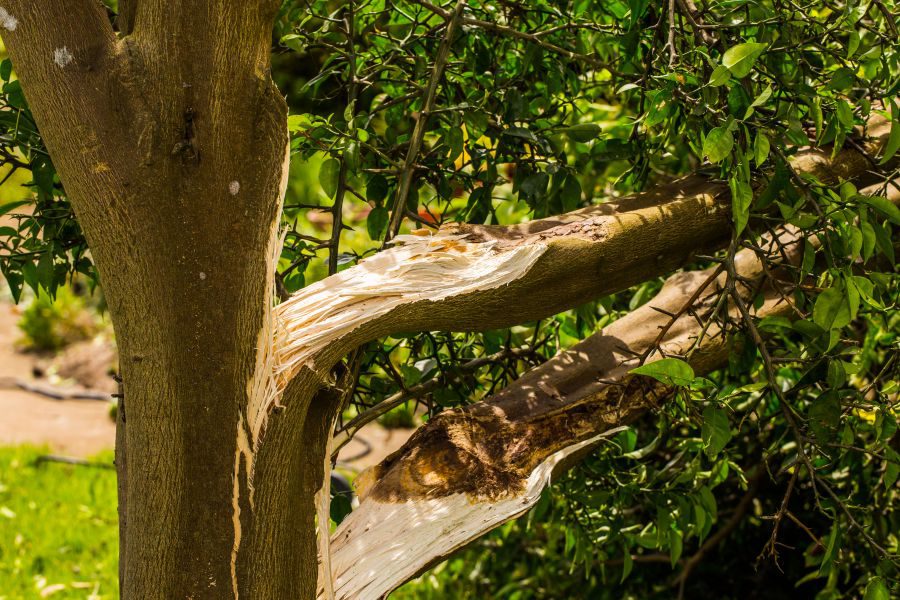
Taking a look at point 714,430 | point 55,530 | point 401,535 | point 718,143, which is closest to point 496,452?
point 401,535

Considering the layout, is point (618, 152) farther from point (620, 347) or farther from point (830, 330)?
point (830, 330)

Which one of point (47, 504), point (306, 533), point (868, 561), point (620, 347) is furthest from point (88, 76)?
point (47, 504)

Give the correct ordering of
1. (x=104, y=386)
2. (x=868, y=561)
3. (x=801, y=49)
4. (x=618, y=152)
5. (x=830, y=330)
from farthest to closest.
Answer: (x=104, y=386)
(x=868, y=561)
(x=618, y=152)
(x=801, y=49)
(x=830, y=330)

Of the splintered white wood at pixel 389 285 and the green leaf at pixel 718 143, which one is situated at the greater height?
the green leaf at pixel 718 143

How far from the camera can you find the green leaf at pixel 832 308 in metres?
1.44

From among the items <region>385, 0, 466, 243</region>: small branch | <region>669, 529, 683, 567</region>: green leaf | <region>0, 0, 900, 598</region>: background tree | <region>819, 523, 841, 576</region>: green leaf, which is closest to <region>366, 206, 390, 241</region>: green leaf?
<region>0, 0, 900, 598</region>: background tree

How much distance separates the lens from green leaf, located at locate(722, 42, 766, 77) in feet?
4.52

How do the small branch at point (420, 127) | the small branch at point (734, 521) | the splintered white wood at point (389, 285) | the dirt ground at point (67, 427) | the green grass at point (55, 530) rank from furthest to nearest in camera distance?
the dirt ground at point (67, 427), the green grass at point (55, 530), the small branch at point (734, 521), the small branch at point (420, 127), the splintered white wood at point (389, 285)

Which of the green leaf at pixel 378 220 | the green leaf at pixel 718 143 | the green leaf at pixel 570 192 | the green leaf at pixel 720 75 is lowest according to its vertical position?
the green leaf at pixel 570 192

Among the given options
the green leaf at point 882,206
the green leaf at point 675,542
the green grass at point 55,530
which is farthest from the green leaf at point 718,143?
the green grass at point 55,530

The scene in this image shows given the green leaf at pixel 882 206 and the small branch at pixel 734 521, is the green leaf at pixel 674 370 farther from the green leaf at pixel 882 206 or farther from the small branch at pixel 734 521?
the small branch at pixel 734 521

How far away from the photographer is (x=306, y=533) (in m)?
1.53

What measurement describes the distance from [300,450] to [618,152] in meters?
1.06

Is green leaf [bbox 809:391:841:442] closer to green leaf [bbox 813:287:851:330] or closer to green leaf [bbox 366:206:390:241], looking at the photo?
green leaf [bbox 813:287:851:330]
